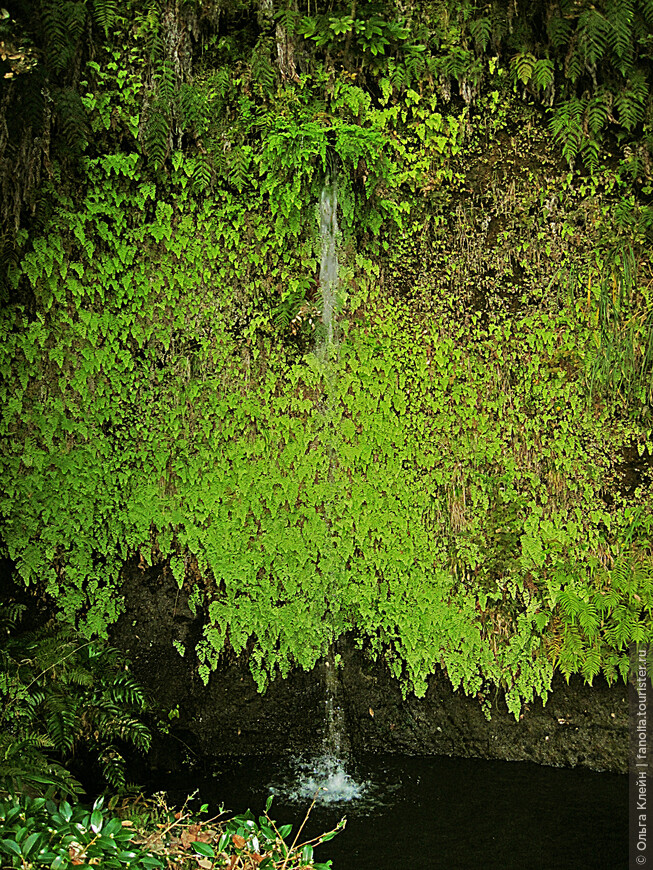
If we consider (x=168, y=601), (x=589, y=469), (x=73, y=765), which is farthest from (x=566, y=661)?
(x=73, y=765)

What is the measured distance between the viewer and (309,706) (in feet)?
17.2

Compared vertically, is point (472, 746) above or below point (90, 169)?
below

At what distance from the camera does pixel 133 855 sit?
221 cm

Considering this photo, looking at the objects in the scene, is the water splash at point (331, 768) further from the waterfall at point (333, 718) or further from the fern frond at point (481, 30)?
the fern frond at point (481, 30)

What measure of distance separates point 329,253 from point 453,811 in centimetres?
353

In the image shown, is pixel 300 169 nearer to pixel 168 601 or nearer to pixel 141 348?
pixel 141 348

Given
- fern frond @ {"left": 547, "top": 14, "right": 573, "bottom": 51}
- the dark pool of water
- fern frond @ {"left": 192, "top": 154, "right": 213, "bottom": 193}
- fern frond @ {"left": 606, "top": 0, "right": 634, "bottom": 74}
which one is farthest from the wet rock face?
fern frond @ {"left": 547, "top": 14, "right": 573, "bottom": 51}

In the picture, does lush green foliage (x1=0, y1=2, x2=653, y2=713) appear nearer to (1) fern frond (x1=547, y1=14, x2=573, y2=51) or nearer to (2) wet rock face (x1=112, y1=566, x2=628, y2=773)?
(1) fern frond (x1=547, y1=14, x2=573, y2=51)

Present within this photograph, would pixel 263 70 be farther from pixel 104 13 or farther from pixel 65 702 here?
pixel 65 702

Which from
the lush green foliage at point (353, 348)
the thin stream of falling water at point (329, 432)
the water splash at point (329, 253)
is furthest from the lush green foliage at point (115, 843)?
the water splash at point (329, 253)

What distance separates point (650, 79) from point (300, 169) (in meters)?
2.32

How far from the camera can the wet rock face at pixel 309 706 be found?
5008 millimetres

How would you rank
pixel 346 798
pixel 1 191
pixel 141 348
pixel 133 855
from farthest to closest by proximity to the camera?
pixel 141 348
pixel 1 191
pixel 346 798
pixel 133 855

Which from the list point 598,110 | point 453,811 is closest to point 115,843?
point 453,811
